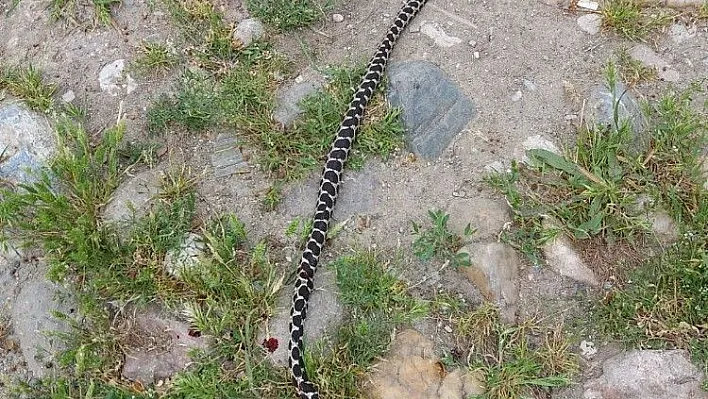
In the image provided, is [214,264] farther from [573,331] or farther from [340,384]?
[573,331]

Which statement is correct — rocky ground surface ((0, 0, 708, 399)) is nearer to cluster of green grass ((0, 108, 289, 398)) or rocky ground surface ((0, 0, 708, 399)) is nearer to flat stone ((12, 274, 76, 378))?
flat stone ((12, 274, 76, 378))

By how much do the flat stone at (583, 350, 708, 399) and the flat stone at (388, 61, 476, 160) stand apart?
2.28 meters

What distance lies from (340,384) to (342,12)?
13.0 feet

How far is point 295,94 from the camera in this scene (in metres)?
6.58

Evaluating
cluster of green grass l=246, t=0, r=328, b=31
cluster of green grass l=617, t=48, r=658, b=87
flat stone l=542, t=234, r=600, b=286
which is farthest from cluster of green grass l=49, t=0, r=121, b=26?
cluster of green grass l=617, t=48, r=658, b=87

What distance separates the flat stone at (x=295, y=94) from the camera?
6.43 m

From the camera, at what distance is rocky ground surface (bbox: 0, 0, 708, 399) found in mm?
5152

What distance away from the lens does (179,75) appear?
22.4 ft

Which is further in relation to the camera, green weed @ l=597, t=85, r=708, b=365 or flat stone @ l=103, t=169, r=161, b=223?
flat stone @ l=103, t=169, r=161, b=223

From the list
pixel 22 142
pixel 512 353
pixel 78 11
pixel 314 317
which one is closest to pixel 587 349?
pixel 512 353

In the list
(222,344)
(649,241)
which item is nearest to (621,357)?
(649,241)

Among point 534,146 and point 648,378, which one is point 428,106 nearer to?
point 534,146

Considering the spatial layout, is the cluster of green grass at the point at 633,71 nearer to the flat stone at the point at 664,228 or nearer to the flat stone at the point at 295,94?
the flat stone at the point at 664,228

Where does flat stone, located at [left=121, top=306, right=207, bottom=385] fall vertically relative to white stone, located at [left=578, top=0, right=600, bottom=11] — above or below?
below
